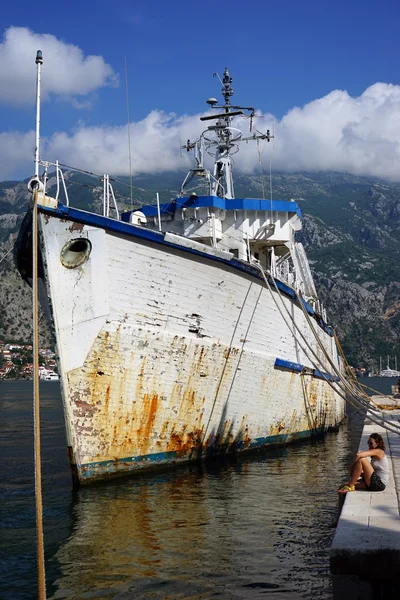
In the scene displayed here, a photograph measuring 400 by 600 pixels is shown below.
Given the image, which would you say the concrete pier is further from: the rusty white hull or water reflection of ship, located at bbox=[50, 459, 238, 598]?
the rusty white hull

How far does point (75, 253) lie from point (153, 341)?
2.27 metres

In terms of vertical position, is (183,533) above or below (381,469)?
below

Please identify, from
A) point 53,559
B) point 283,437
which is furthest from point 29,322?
point 53,559

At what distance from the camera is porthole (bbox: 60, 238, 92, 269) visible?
11898 millimetres

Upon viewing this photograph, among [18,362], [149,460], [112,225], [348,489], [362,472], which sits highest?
[112,225]

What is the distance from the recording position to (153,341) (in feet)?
40.8

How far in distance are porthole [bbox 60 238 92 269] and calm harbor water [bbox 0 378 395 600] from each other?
4.18 meters

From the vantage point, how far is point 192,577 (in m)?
7.14

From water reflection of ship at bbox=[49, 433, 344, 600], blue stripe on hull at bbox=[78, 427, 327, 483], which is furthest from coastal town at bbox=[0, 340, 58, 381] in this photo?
water reflection of ship at bbox=[49, 433, 344, 600]

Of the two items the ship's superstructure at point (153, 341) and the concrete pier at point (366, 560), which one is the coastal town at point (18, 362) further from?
the concrete pier at point (366, 560)

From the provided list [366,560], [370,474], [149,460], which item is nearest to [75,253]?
[149,460]

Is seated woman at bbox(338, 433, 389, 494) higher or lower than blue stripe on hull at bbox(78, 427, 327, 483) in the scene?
higher

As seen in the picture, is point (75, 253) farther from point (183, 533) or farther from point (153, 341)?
point (183, 533)

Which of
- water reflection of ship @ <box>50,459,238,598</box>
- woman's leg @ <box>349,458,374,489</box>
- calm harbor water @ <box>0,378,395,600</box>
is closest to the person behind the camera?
calm harbor water @ <box>0,378,395,600</box>
